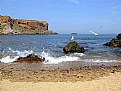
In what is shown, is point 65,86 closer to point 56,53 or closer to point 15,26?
point 56,53

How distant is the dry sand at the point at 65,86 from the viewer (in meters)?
9.05

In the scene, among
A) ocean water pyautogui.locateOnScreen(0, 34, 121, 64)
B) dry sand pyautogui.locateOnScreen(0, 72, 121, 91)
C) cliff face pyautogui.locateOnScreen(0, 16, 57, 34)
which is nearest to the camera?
dry sand pyautogui.locateOnScreen(0, 72, 121, 91)

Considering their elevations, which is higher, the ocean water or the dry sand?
the dry sand

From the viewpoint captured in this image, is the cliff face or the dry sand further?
the cliff face

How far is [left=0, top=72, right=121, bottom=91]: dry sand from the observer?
905 cm

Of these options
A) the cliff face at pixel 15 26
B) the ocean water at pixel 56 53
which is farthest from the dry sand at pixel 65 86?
the cliff face at pixel 15 26

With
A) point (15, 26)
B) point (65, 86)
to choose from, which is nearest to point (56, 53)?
point (65, 86)

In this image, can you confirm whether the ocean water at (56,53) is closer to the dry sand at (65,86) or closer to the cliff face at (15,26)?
the dry sand at (65,86)

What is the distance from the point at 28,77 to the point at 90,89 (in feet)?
12.1

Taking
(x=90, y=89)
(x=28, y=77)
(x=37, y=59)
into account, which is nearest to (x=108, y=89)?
(x=90, y=89)

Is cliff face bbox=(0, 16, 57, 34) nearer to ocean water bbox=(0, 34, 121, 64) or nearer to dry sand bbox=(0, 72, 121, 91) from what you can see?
ocean water bbox=(0, 34, 121, 64)

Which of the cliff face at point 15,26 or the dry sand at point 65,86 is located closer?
the dry sand at point 65,86

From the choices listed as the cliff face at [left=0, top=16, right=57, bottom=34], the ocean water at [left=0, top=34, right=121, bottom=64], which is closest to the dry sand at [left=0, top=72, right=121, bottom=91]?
the ocean water at [left=0, top=34, right=121, bottom=64]

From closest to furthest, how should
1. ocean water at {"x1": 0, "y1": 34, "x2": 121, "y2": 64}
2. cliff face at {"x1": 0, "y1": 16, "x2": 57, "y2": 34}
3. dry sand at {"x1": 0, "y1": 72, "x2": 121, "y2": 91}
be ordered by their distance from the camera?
dry sand at {"x1": 0, "y1": 72, "x2": 121, "y2": 91} < ocean water at {"x1": 0, "y1": 34, "x2": 121, "y2": 64} < cliff face at {"x1": 0, "y1": 16, "x2": 57, "y2": 34}
